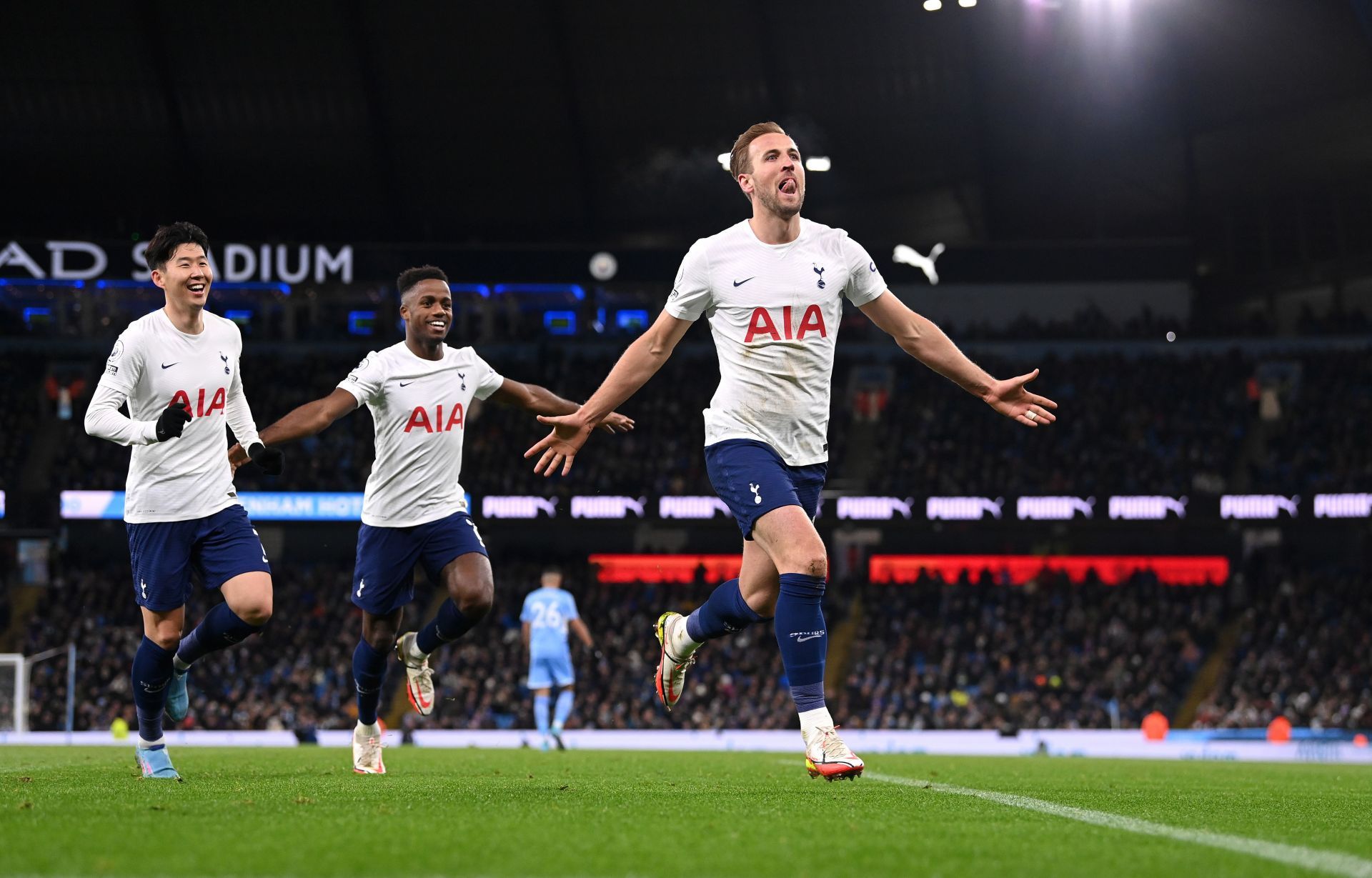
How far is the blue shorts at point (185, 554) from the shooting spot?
780cm

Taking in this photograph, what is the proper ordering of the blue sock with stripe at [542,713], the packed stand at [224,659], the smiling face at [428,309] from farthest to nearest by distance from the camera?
the packed stand at [224,659]
the blue sock with stripe at [542,713]
the smiling face at [428,309]

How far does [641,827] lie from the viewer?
5086mm

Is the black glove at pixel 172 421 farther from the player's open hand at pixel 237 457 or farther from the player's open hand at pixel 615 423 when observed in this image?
the player's open hand at pixel 615 423

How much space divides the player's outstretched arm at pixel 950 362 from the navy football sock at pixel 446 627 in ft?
10.8

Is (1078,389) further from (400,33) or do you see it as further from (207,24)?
(207,24)

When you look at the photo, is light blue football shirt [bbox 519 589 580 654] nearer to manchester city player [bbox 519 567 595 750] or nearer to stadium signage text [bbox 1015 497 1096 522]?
manchester city player [bbox 519 567 595 750]

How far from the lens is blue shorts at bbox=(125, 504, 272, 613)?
7.80 meters

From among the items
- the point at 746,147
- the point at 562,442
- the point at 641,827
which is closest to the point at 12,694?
the point at 562,442

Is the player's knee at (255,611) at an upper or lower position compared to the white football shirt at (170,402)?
lower

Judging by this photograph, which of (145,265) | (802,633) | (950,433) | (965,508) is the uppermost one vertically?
(145,265)

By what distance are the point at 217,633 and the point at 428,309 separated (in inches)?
89.4

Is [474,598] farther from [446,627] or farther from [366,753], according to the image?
[366,753]

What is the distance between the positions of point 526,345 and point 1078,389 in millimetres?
13834

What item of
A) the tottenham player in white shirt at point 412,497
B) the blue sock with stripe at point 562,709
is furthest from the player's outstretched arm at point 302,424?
the blue sock with stripe at point 562,709
